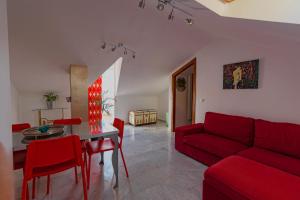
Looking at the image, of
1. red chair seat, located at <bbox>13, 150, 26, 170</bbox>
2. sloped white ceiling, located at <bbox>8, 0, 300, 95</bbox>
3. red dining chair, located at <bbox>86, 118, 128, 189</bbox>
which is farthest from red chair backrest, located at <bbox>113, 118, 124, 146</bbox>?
sloped white ceiling, located at <bbox>8, 0, 300, 95</bbox>

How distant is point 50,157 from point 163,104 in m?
4.86

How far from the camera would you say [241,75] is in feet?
9.29

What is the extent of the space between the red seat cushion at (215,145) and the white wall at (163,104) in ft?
9.74

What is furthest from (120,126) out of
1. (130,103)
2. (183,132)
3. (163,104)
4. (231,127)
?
(163,104)

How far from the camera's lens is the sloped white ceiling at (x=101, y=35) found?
195 centimetres

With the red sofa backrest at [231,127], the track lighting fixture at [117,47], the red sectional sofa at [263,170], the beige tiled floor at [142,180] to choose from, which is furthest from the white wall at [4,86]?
the red sofa backrest at [231,127]

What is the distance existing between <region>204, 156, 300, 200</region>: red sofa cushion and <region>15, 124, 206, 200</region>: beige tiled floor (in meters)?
0.45

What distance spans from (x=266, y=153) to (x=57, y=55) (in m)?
3.59

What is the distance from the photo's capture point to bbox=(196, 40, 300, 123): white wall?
7.45ft

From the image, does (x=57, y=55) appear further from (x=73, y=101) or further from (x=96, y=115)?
(x=96, y=115)

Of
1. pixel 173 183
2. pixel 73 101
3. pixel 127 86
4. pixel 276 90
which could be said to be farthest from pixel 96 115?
pixel 276 90

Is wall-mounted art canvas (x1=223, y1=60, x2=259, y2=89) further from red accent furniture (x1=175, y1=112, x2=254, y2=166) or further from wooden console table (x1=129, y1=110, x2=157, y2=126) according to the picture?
wooden console table (x1=129, y1=110, x2=157, y2=126)

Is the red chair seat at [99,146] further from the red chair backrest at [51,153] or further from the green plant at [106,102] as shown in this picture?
the green plant at [106,102]

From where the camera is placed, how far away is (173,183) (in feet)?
6.84
